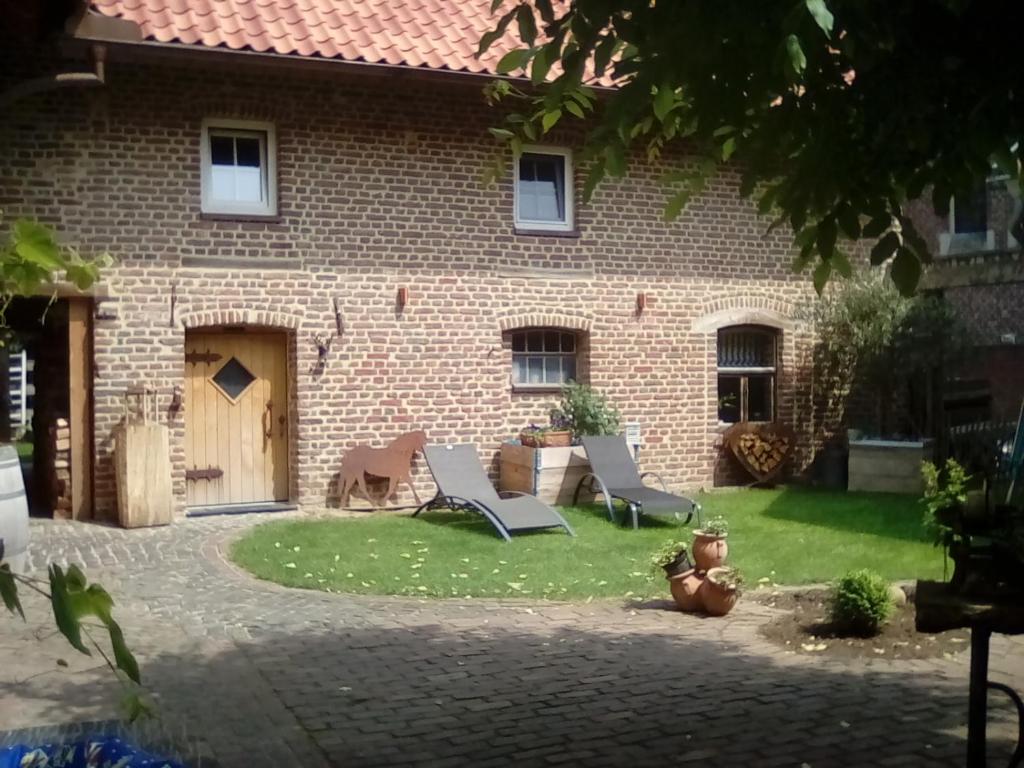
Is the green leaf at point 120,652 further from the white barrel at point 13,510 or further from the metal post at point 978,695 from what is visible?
the white barrel at point 13,510

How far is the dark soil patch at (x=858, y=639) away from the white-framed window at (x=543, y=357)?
6403 mm

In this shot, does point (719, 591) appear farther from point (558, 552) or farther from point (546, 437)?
point (546, 437)

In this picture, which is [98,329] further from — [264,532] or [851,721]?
[851,721]

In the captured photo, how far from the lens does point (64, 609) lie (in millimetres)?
1560

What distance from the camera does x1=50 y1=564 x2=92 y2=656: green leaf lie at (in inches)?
60.6

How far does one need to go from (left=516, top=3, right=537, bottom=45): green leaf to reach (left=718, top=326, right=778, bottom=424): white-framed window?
10306 mm

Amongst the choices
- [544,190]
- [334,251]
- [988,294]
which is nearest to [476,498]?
[334,251]

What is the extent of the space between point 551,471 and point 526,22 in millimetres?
8345

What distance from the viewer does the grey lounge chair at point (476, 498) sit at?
33.2 ft

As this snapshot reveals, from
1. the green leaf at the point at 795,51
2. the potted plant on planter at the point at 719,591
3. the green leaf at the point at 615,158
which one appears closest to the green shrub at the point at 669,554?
the potted plant on planter at the point at 719,591

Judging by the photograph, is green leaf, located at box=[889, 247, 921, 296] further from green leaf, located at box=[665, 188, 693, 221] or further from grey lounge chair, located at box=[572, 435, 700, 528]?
grey lounge chair, located at box=[572, 435, 700, 528]

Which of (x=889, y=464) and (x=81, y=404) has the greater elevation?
(x=81, y=404)

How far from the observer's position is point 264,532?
402 inches

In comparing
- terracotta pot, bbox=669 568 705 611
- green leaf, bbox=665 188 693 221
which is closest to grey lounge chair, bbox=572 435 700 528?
terracotta pot, bbox=669 568 705 611
